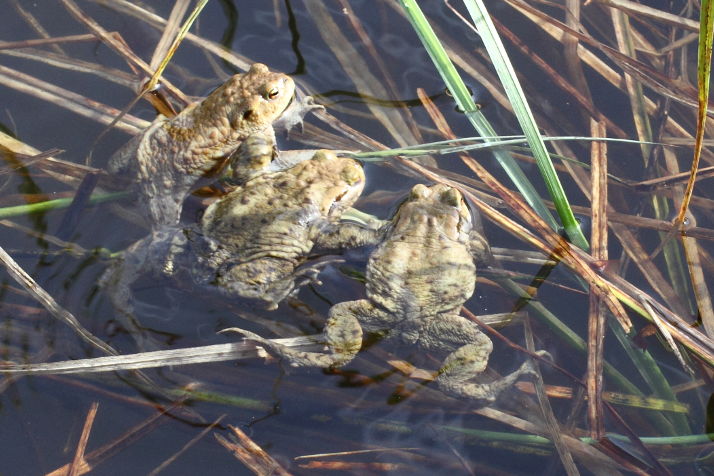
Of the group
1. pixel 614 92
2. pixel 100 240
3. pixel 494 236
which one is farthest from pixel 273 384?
pixel 614 92

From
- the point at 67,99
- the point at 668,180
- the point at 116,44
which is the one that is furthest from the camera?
the point at 116,44

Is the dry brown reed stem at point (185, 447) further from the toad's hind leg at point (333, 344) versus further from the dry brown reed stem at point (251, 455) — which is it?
the toad's hind leg at point (333, 344)

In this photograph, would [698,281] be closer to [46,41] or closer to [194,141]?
[194,141]

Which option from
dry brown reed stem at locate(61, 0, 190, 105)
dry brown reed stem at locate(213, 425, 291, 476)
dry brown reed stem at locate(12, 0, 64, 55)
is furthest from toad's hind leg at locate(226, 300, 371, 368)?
dry brown reed stem at locate(12, 0, 64, 55)

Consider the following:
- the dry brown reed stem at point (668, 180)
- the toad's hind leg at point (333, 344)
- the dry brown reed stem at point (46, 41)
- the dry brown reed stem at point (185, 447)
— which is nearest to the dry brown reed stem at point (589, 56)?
the dry brown reed stem at point (668, 180)

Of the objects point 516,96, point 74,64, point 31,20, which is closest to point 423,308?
point 516,96

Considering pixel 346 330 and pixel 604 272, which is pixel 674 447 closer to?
pixel 604 272

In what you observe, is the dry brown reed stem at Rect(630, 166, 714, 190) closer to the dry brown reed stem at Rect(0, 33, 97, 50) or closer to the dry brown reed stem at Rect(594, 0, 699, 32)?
the dry brown reed stem at Rect(594, 0, 699, 32)
